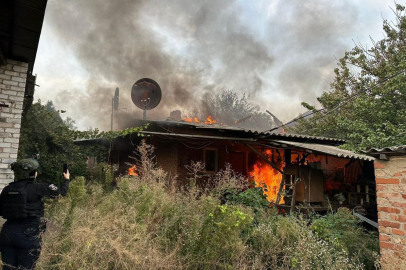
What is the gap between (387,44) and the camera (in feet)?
45.4

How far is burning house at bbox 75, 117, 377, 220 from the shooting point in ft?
27.2

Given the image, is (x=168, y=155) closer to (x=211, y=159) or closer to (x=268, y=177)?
(x=211, y=159)

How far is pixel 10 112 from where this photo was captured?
5250mm

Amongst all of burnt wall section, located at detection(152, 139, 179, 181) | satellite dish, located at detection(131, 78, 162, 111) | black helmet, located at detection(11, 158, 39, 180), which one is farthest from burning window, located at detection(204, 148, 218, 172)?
black helmet, located at detection(11, 158, 39, 180)

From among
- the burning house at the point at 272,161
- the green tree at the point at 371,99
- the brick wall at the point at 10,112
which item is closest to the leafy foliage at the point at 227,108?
the green tree at the point at 371,99

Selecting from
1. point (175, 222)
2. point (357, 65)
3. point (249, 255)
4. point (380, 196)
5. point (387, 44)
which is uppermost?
point (387, 44)

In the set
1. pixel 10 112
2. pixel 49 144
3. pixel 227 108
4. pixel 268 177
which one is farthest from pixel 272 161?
pixel 227 108

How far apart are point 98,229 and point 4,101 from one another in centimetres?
385

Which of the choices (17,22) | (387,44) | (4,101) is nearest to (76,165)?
(4,101)

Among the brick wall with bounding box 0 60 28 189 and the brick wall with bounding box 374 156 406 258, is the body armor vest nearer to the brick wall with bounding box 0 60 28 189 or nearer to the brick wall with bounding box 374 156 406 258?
the brick wall with bounding box 0 60 28 189

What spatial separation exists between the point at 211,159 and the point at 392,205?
290 inches

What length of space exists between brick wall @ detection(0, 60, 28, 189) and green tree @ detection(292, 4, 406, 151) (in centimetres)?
1002

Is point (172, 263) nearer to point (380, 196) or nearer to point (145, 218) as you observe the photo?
point (145, 218)

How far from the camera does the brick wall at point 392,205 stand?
13.0 feet
